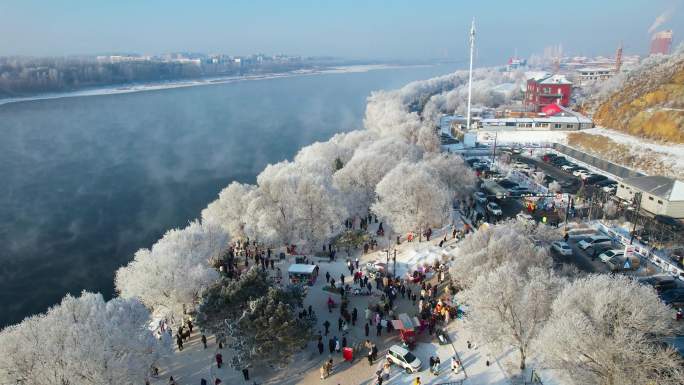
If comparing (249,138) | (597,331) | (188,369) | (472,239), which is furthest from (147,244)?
(249,138)

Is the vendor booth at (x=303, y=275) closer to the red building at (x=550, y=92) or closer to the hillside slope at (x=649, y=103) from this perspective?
the hillside slope at (x=649, y=103)

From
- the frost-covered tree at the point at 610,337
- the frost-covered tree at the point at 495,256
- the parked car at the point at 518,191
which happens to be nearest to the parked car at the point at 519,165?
the parked car at the point at 518,191

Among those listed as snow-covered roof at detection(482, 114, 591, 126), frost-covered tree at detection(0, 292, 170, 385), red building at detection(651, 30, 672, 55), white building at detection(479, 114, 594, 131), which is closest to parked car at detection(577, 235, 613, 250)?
frost-covered tree at detection(0, 292, 170, 385)

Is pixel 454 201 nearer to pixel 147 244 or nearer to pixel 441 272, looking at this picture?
pixel 441 272

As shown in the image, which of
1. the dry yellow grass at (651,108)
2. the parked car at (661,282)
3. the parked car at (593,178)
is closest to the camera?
the parked car at (661,282)

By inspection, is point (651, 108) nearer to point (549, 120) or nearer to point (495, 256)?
point (549, 120)

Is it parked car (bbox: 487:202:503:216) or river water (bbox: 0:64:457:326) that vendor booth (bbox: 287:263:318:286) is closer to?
river water (bbox: 0:64:457:326)
